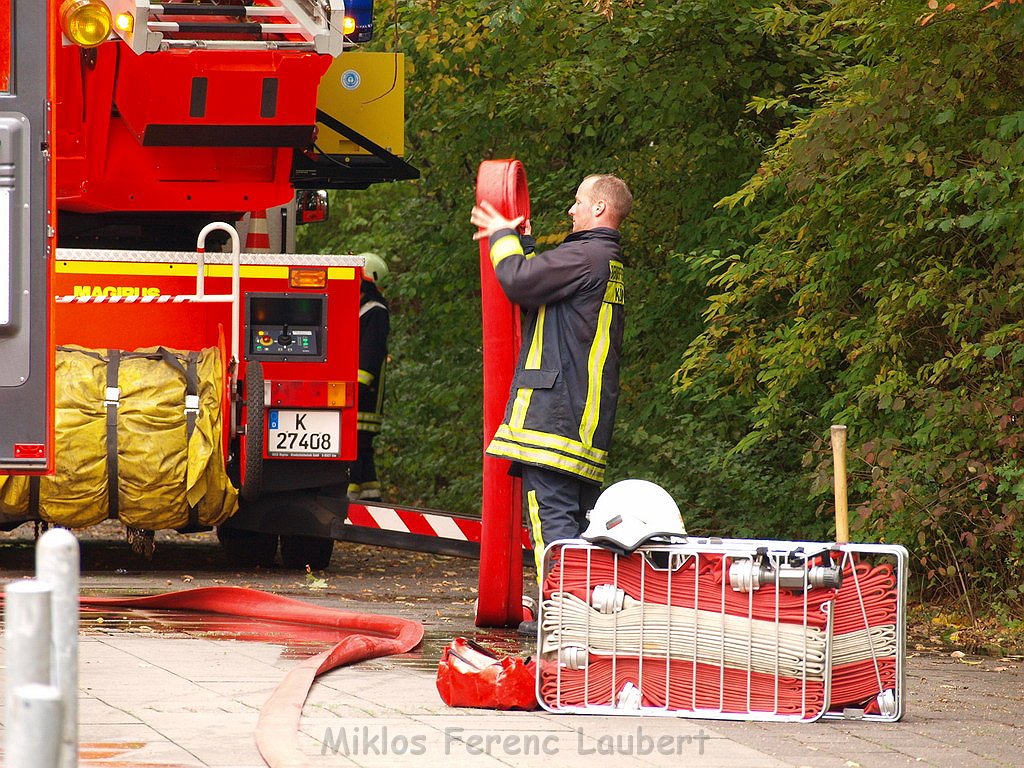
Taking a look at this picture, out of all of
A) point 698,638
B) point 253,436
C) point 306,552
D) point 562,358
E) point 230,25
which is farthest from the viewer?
point 306,552

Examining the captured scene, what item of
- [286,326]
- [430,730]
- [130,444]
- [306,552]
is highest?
[286,326]

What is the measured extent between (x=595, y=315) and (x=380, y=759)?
8.40 feet

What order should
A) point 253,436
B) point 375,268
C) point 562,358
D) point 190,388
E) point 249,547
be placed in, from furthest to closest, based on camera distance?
point 375,268 → point 249,547 → point 253,436 → point 190,388 → point 562,358

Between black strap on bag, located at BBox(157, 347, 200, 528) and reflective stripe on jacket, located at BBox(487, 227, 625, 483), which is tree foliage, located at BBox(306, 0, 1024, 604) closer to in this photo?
reflective stripe on jacket, located at BBox(487, 227, 625, 483)

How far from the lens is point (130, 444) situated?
346 inches

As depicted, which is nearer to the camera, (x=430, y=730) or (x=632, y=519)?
(x=430, y=730)

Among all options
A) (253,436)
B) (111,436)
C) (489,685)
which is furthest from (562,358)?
(111,436)

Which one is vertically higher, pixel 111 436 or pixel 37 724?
pixel 111 436

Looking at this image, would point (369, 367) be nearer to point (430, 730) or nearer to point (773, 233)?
point (773, 233)

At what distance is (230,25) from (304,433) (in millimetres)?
2290

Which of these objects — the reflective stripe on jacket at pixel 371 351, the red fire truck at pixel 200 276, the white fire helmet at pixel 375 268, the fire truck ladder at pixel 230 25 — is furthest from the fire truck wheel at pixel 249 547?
the white fire helmet at pixel 375 268

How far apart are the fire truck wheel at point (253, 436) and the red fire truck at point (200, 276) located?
0.03ft

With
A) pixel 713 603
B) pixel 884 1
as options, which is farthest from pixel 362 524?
pixel 713 603

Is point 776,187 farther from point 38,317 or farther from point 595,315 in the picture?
point 38,317
